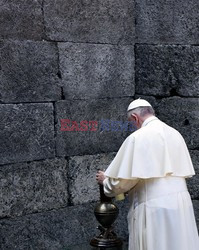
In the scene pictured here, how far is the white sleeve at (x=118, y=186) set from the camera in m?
5.94

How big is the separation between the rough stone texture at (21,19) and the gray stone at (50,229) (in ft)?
6.52

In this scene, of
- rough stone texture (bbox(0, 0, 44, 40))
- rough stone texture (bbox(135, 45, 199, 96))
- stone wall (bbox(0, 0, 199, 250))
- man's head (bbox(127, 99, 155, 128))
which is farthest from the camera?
rough stone texture (bbox(135, 45, 199, 96))

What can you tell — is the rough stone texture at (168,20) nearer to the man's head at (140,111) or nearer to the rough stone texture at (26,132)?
the rough stone texture at (26,132)

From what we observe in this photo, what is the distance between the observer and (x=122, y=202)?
8195mm

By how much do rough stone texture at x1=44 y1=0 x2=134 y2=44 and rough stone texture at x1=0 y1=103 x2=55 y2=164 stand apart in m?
0.88

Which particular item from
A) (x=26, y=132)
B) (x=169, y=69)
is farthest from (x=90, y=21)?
(x=26, y=132)

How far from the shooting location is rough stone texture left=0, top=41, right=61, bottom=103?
7121 mm

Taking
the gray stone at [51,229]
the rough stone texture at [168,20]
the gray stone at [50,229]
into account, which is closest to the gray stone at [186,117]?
the rough stone texture at [168,20]

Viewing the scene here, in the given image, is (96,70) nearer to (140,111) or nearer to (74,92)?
(74,92)

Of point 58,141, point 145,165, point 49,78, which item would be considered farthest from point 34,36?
point 145,165

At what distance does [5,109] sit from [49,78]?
68 cm

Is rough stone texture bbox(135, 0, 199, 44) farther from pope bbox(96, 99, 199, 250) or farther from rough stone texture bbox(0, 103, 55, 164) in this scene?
pope bbox(96, 99, 199, 250)

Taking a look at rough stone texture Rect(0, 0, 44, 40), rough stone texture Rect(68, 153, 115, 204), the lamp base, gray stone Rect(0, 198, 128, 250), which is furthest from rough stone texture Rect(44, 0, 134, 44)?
the lamp base

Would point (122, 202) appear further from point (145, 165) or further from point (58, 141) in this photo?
point (145, 165)
